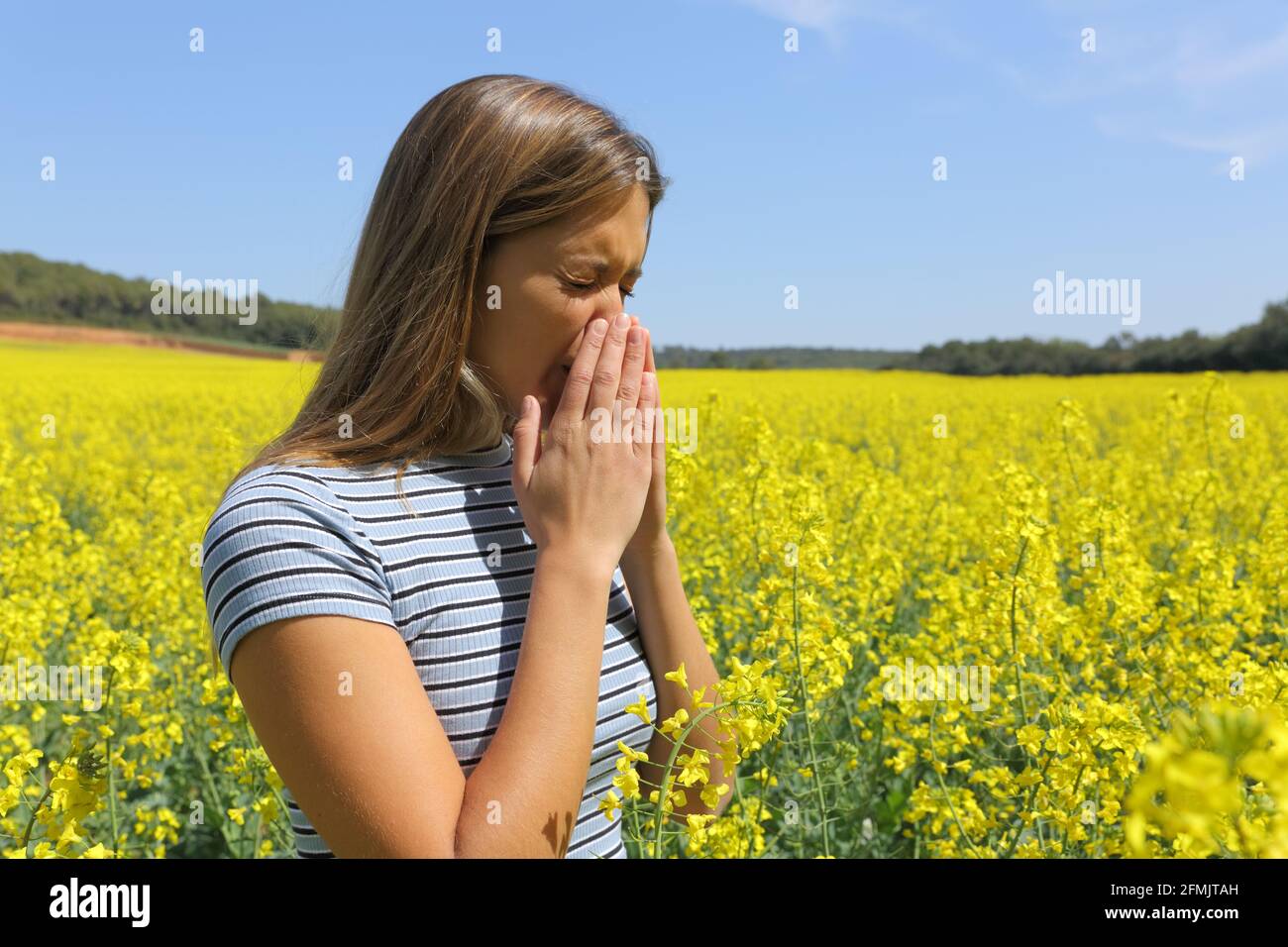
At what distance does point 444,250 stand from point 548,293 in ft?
0.52

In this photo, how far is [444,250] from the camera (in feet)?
4.51

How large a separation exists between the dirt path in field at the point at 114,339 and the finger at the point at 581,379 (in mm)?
40558

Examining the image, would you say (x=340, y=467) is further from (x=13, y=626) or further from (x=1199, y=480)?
(x=1199, y=480)

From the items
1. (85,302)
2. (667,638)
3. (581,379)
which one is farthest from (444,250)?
(85,302)

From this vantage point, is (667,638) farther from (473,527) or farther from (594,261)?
(594,261)

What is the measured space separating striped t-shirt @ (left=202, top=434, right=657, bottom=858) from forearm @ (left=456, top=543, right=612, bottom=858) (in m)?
0.15

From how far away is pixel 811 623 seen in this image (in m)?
2.22

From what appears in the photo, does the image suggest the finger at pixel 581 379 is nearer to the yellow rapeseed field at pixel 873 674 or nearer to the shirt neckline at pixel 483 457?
the shirt neckline at pixel 483 457

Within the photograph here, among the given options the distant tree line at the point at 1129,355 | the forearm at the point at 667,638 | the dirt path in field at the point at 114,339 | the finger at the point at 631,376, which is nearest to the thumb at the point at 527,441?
the finger at the point at 631,376

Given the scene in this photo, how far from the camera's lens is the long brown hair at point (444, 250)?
137 centimetres

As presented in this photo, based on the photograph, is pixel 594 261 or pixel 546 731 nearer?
pixel 546 731

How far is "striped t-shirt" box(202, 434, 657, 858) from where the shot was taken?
3.61 feet

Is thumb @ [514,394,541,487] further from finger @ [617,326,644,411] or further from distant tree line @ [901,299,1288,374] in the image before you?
distant tree line @ [901,299,1288,374]
